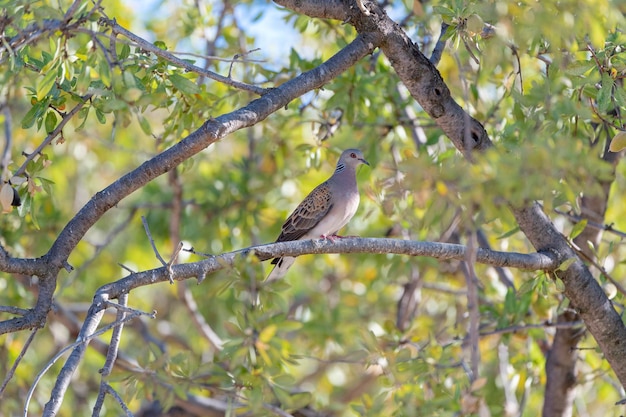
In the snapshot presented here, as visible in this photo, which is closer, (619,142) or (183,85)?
(619,142)

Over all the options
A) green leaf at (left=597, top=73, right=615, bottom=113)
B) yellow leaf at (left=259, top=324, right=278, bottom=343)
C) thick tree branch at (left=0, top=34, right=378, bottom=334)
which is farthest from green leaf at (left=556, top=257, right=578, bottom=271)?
thick tree branch at (left=0, top=34, right=378, bottom=334)

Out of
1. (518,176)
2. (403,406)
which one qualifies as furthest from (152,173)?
(403,406)

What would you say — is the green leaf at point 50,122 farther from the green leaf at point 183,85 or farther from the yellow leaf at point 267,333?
the yellow leaf at point 267,333

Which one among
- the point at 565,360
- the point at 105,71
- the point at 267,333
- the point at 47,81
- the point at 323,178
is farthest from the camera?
the point at 323,178

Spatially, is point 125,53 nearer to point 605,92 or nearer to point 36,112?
point 36,112

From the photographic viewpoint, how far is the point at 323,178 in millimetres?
7895

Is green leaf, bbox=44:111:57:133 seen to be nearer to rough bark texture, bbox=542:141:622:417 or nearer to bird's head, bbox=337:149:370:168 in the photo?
bird's head, bbox=337:149:370:168

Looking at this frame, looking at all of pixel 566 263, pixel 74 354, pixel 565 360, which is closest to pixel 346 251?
pixel 566 263

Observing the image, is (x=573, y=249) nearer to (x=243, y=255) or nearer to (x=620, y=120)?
(x=620, y=120)

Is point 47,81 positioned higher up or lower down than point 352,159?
lower down

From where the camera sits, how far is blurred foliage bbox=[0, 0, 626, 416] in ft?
9.50

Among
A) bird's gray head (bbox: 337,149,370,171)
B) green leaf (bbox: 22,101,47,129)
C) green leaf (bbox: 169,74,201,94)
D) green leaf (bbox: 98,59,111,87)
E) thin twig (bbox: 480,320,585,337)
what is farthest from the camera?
bird's gray head (bbox: 337,149,370,171)

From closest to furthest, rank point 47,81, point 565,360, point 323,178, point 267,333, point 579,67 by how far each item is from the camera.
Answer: point 47,81 < point 579,67 < point 267,333 < point 565,360 < point 323,178

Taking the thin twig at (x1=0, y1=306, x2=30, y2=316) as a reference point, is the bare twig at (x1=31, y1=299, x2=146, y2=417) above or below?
below
